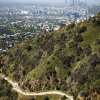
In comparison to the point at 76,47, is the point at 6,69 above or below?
below

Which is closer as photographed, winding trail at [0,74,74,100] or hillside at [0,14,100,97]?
winding trail at [0,74,74,100]

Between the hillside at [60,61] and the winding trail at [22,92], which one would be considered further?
A: the hillside at [60,61]

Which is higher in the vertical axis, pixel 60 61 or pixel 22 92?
pixel 60 61

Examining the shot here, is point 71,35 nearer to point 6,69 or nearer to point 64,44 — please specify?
point 64,44

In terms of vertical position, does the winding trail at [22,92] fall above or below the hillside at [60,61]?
below

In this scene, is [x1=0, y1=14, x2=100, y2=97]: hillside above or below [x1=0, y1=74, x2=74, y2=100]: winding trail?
above

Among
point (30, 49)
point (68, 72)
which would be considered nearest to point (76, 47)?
point (68, 72)

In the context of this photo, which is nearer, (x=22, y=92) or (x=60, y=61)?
(x=22, y=92)

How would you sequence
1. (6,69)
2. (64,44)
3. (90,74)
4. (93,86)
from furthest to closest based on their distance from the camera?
(6,69), (64,44), (90,74), (93,86)
